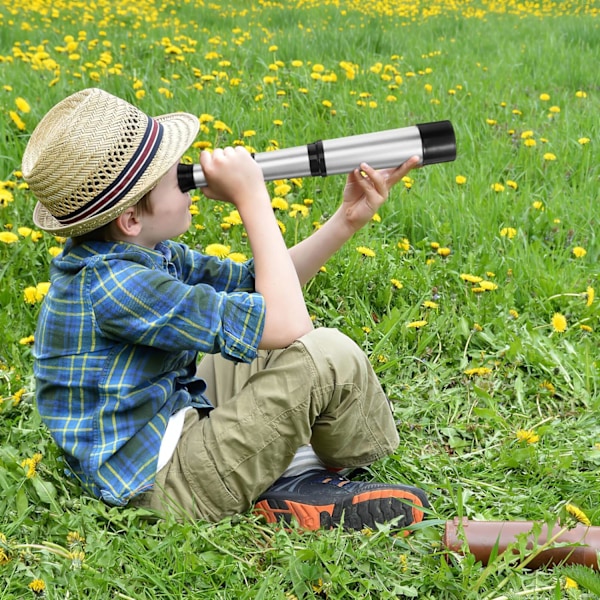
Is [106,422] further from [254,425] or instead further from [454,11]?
[454,11]

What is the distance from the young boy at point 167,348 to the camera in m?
1.40

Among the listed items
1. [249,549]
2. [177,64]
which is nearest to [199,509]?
[249,549]

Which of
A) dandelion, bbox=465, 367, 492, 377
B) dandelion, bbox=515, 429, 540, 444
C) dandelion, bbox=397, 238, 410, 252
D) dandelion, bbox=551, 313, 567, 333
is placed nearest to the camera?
dandelion, bbox=515, 429, 540, 444

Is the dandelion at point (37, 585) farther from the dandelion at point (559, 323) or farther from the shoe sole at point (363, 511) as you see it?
the dandelion at point (559, 323)

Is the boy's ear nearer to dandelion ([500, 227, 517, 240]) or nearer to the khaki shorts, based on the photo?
the khaki shorts

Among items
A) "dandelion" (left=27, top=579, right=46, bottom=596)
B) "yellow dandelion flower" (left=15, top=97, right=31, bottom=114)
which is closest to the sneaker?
"dandelion" (left=27, top=579, right=46, bottom=596)

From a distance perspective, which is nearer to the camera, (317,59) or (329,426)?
(329,426)

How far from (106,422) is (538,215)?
6.35 ft

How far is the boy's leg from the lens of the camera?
151 cm

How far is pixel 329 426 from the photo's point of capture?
1.60 metres

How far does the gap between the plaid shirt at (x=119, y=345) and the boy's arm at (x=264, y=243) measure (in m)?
0.05

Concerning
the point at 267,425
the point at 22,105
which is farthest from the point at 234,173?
the point at 22,105

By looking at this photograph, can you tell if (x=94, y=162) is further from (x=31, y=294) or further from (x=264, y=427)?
(x=31, y=294)

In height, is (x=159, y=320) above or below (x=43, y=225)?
below
